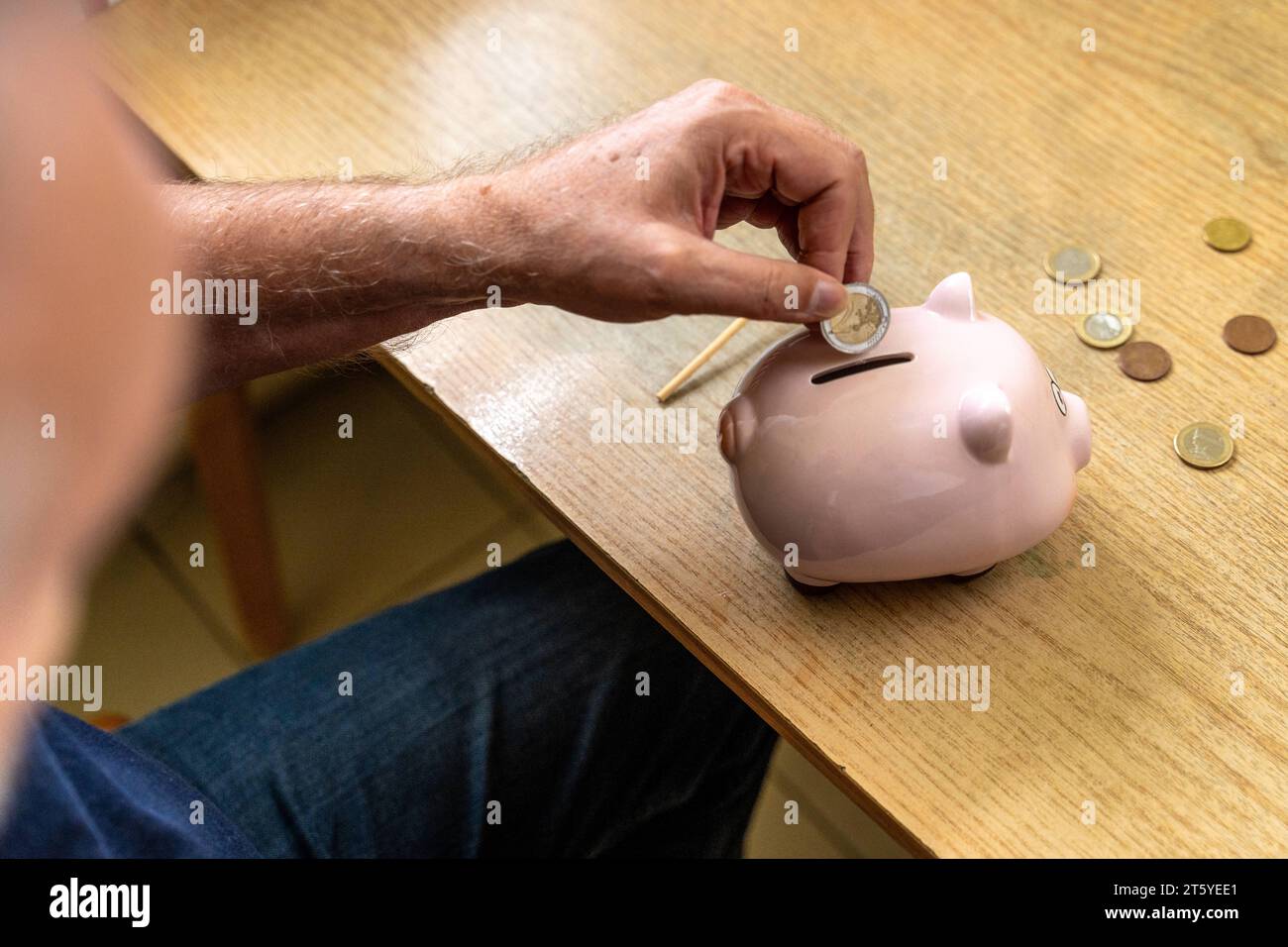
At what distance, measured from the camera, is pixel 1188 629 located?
778 mm

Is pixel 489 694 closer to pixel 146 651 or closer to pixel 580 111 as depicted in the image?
pixel 580 111

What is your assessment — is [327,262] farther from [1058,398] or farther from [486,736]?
[1058,398]

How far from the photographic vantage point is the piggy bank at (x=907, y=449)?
714 mm

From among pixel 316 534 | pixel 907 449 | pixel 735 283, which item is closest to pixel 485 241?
pixel 735 283

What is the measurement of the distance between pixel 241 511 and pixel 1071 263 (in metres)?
1.06

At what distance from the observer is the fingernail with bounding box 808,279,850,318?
2.36 ft

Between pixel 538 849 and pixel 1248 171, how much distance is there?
82 cm

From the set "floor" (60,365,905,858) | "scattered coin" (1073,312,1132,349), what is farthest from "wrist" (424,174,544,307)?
"floor" (60,365,905,858)

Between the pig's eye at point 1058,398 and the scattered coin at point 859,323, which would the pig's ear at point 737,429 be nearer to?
the scattered coin at point 859,323

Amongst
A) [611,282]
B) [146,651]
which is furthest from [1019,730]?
[146,651]

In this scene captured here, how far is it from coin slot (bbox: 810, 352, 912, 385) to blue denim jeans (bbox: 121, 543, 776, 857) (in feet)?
1.13

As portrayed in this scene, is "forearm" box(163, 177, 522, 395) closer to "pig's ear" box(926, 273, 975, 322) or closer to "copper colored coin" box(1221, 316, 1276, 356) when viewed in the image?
"pig's ear" box(926, 273, 975, 322)

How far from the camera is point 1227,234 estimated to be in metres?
0.95

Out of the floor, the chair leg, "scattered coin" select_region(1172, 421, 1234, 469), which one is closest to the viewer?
"scattered coin" select_region(1172, 421, 1234, 469)
